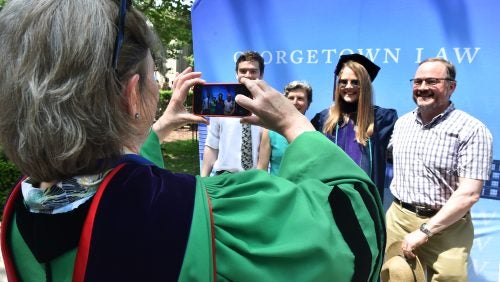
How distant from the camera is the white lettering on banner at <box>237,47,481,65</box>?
3118 millimetres

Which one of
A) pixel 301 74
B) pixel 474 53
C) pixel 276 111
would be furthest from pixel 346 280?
pixel 301 74

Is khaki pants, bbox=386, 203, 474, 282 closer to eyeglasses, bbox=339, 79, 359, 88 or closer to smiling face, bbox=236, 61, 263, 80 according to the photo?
eyeglasses, bbox=339, 79, 359, 88

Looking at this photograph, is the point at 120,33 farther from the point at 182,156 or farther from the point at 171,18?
the point at 182,156

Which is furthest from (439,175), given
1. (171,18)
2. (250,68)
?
(171,18)

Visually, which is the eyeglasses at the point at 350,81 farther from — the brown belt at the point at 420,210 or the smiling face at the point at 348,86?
the brown belt at the point at 420,210

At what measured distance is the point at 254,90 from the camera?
108 centimetres

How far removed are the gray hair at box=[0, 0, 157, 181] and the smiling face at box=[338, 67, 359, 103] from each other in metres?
2.25

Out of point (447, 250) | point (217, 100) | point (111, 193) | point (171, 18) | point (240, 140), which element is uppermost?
point (171, 18)

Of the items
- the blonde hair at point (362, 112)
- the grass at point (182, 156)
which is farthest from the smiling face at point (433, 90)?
the grass at point (182, 156)

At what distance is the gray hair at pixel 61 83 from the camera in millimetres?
772

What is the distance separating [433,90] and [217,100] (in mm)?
1647

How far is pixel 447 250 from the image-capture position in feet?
8.50

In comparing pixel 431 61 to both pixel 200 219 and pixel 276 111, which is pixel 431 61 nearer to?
pixel 276 111

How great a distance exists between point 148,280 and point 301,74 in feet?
10.4
